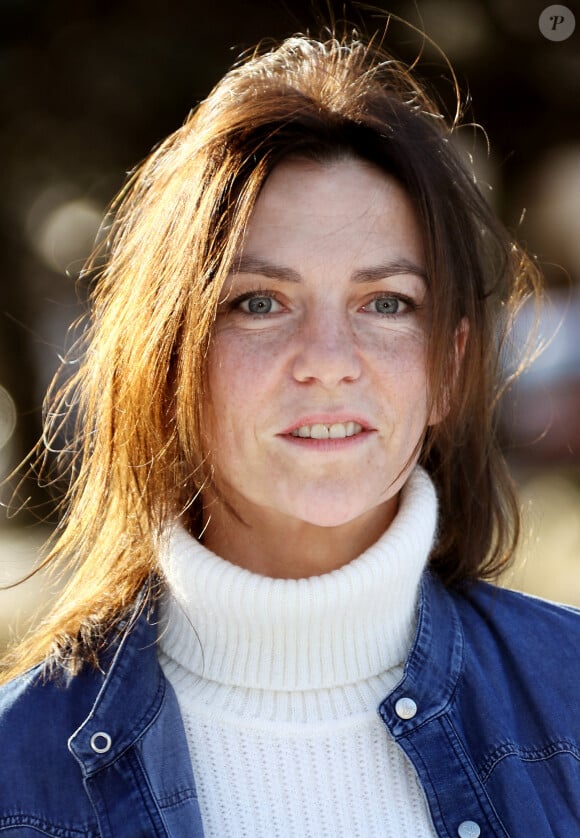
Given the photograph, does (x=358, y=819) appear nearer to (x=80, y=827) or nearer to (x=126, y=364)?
(x=80, y=827)

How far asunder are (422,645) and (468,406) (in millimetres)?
420

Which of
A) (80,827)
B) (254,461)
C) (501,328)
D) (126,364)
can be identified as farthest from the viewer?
(501,328)

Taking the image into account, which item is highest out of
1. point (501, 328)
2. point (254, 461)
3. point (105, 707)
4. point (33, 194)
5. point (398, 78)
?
point (33, 194)

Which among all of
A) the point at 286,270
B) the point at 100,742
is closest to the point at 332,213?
the point at 286,270

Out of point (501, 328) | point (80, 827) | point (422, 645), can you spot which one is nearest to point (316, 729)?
point (422, 645)

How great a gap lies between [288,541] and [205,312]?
392 mm

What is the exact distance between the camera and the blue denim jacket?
4.58ft

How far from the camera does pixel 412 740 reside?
145cm

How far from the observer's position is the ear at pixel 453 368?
163cm

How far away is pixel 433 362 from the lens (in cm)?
155

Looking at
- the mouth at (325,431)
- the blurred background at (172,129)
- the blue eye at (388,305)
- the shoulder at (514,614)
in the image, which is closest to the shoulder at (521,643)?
the shoulder at (514,614)

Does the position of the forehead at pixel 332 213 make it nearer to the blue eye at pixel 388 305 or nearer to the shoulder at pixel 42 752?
the blue eye at pixel 388 305

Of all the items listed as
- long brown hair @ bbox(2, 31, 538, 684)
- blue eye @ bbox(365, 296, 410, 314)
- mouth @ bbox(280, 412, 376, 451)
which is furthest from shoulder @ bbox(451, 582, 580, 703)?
blue eye @ bbox(365, 296, 410, 314)

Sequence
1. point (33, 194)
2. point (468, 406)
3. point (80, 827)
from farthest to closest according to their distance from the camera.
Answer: point (33, 194) → point (468, 406) → point (80, 827)
